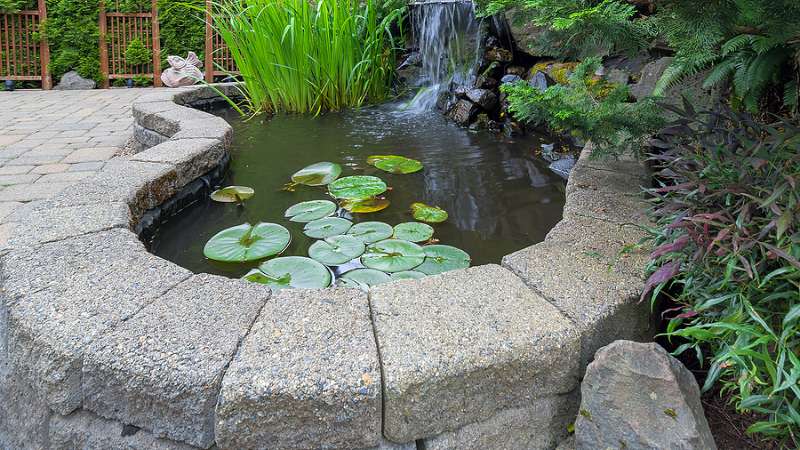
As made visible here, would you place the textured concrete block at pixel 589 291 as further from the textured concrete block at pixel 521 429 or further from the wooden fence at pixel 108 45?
the wooden fence at pixel 108 45

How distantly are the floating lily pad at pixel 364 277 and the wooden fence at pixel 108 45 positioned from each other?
5864 mm

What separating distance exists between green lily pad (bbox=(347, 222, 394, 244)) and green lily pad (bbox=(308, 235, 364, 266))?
4 centimetres

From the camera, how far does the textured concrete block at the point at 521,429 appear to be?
3.77 feet

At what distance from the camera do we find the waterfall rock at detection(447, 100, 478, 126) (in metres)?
3.88

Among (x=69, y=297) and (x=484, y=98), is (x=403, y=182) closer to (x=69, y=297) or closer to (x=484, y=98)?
(x=484, y=98)

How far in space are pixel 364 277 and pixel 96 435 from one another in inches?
34.7

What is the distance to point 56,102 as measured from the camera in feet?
17.4

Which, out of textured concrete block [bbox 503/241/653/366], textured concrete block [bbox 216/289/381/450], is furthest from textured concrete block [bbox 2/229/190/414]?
textured concrete block [bbox 503/241/653/366]

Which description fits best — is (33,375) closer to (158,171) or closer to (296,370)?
(296,370)

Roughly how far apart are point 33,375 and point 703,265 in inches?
57.7

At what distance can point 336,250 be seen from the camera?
1.97 meters

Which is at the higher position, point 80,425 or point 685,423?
point 685,423

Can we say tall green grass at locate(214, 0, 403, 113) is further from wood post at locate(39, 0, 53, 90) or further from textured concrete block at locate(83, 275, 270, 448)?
wood post at locate(39, 0, 53, 90)

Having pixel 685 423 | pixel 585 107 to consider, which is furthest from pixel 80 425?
pixel 585 107
